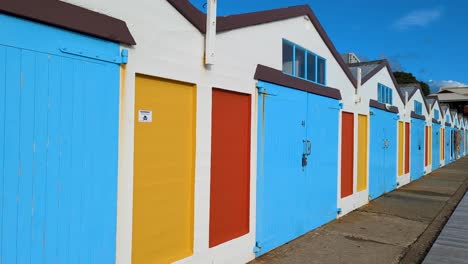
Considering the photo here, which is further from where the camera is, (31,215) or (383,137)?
(383,137)

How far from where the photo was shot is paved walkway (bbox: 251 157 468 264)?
A: 20.8 ft

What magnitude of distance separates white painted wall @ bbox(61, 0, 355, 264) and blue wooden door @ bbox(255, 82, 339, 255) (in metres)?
0.30

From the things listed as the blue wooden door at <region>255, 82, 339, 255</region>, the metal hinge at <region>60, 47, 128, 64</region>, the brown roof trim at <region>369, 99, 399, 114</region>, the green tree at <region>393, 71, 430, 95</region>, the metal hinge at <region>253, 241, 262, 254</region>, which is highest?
the green tree at <region>393, 71, 430, 95</region>

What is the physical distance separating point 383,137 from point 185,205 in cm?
973

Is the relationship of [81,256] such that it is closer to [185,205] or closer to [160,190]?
[160,190]

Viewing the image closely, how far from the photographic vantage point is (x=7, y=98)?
298 centimetres

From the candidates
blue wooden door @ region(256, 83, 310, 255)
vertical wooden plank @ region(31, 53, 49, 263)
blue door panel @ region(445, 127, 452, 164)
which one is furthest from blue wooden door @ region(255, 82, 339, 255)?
blue door panel @ region(445, 127, 452, 164)

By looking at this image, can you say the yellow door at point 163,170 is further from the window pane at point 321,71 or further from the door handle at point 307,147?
the window pane at point 321,71

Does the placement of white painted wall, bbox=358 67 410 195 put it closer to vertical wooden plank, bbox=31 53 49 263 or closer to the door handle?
the door handle

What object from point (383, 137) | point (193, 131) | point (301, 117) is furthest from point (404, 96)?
point (193, 131)

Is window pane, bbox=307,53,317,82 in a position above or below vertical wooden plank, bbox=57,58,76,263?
above

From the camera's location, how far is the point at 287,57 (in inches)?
282

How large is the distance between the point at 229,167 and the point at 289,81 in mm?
2118

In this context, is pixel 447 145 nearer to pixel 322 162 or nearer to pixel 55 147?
pixel 322 162
